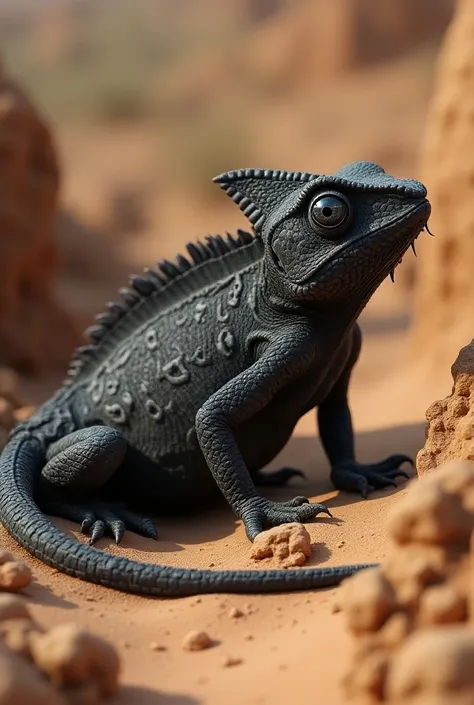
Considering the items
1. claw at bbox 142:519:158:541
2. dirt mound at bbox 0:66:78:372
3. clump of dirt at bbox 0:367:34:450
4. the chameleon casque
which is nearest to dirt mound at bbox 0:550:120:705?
the chameleon casque

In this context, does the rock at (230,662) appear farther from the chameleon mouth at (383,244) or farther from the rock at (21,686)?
the chameleon mouth at (383,244)

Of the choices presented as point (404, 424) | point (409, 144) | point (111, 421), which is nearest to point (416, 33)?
point (409, 144)

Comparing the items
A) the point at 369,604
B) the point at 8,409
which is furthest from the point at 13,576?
the point at 8,409

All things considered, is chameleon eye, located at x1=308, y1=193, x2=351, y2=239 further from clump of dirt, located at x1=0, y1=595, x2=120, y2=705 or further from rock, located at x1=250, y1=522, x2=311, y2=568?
clump of dirt, located at x1=0, y1=595, x2=120, y2=705

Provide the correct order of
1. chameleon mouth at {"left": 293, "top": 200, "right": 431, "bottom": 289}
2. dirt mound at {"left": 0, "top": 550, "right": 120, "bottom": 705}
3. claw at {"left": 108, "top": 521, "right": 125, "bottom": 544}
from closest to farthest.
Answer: dirt mound at {"left": 0, "top": 550, "right": 120, "bottom": 705}, chameleon mouth at {"left": 293, "top": 200, "right": 431, "bottom": 289}, claw at {"left": 108, "top": 521, "right": 125, "bottom": 544}

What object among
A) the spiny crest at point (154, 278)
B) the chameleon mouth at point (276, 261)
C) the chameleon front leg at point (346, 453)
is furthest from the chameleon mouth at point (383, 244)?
the chameleon front leg at point (346, 453)

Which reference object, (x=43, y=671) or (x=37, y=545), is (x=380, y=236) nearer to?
(x=37, y=545)
